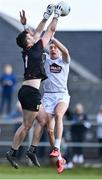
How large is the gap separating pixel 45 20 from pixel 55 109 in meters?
1.77

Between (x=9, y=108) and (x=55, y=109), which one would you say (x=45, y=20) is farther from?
(x=9, y=108)

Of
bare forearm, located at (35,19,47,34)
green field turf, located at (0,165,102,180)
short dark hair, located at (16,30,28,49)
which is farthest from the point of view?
green field turf, located at (0,165,102,180)

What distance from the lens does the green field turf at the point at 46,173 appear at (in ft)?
83.0

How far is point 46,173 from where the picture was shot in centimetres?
2675

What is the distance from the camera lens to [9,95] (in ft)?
102

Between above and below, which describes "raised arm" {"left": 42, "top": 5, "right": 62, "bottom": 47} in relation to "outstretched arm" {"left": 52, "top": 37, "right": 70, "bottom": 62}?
above

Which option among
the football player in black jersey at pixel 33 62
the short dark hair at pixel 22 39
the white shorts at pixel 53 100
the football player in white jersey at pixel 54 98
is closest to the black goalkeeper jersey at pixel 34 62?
the football player in black jersey at pixel 33 62

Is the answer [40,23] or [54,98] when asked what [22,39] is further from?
[54,98]

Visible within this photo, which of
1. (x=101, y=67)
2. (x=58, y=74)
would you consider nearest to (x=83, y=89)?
(x=101, y=67)

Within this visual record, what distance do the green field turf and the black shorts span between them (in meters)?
4.29

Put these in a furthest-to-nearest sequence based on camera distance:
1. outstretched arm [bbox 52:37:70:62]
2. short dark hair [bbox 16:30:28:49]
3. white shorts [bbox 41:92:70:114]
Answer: white shorts [bbox 41:92:70:114]
outstretched arm [bbox 52:37:70:62]
short dark hair [bbox 16:30:28:49]

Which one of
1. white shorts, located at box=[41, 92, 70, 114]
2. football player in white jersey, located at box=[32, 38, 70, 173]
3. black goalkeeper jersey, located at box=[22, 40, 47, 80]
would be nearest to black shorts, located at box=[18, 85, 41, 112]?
black goalkeeper jersey, located at box=[22, 40, 47, 80]

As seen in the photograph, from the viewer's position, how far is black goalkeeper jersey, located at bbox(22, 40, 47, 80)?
798 inches

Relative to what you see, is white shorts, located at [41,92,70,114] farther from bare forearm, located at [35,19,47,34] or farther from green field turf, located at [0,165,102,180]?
green field turf, located at [0,165,102,180]
